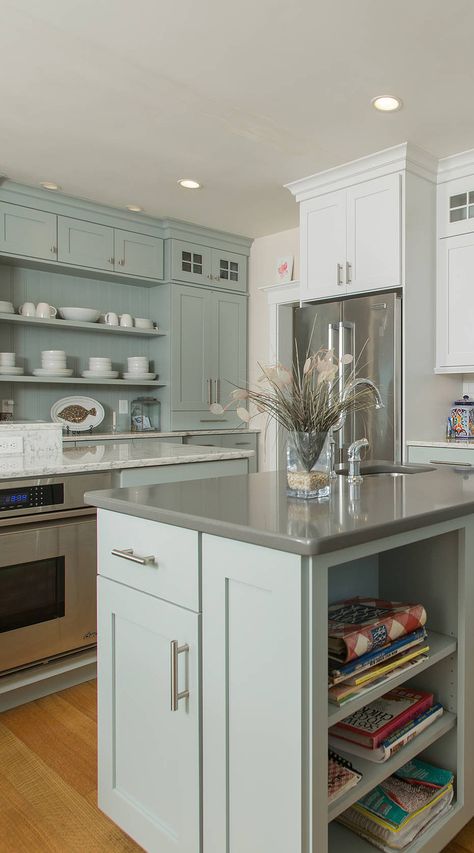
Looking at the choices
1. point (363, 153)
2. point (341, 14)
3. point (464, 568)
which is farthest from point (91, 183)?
point (464, 568)

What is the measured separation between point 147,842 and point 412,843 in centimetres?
61

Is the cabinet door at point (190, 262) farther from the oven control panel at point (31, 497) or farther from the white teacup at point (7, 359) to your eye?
the oven control panel at point (31, 497)

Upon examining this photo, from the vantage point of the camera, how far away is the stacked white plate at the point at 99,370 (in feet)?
15.4

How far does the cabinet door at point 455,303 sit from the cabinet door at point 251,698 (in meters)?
2.97

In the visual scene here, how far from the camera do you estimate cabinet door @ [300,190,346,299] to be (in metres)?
3.91

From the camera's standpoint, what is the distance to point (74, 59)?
105 inches

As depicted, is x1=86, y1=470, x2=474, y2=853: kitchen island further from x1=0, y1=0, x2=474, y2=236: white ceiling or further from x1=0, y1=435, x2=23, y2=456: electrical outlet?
x1=0, y1=0, x2=474, y2=236: white ceiling

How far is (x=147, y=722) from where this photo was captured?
139 cm

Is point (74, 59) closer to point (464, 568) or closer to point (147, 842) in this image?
point (464, 568)

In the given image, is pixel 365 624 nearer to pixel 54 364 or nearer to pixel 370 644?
pixel 370 644

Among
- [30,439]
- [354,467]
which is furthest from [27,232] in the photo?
[354,467]

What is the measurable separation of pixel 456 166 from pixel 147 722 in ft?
11.8

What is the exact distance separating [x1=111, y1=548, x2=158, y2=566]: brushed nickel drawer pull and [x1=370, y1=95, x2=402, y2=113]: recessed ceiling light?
8.58ft

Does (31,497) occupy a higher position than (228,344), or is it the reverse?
(228,344)
